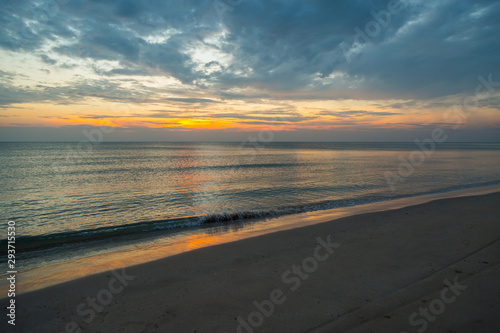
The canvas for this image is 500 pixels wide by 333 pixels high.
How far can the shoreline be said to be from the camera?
8312 mm

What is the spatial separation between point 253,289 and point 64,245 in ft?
34.2

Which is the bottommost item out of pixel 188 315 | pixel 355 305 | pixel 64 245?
pixel 64 245

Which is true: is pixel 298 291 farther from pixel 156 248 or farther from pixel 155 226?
pixel 155 226

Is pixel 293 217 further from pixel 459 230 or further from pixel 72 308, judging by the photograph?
pixel 72 308

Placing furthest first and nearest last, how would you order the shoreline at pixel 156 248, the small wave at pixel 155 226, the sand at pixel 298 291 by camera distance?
the small wave at pixel 155 226
the shoreline at pixel 156 248
the sand at pixel 298 291

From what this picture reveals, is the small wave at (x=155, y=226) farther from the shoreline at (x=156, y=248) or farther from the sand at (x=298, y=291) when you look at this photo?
the sand at (x=298, y=291)

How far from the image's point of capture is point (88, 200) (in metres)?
20.5

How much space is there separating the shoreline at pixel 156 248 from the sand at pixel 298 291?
102 cm

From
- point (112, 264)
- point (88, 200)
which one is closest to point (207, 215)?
point (112, 264)

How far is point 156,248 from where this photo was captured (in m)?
11.0

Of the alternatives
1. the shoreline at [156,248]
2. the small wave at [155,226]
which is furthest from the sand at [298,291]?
the small wave at [155,226]

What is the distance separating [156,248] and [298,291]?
7195 millimetres


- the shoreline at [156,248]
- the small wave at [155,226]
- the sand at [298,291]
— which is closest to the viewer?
the sand at [298,291]

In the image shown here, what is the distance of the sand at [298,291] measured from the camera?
5102mm
